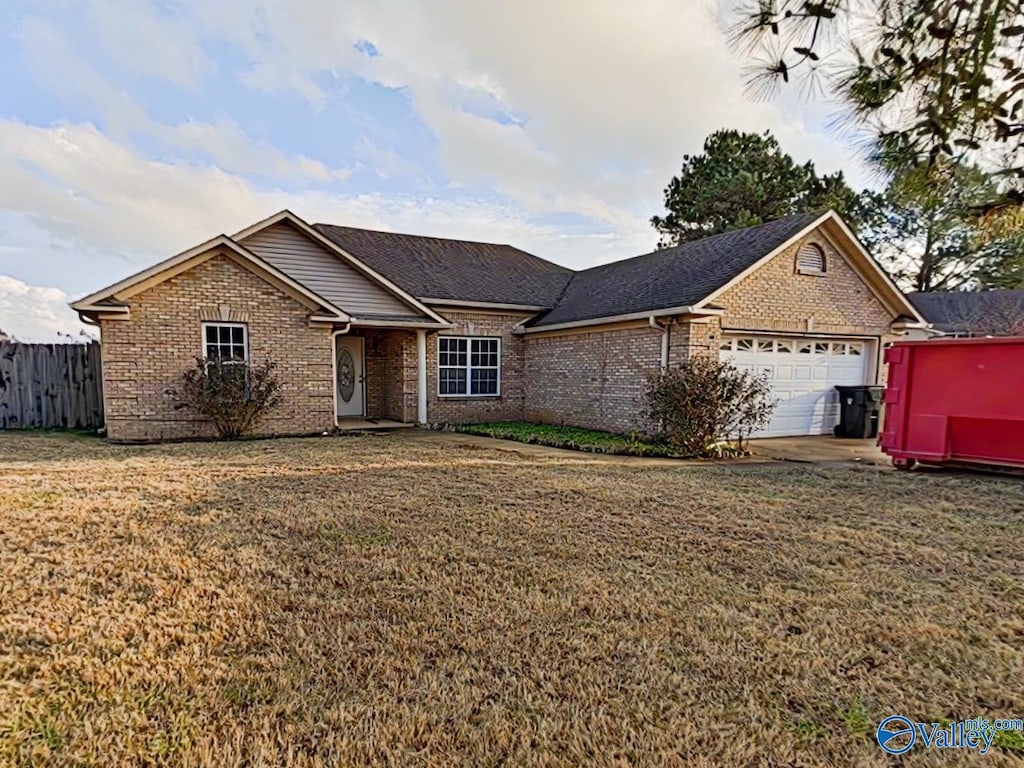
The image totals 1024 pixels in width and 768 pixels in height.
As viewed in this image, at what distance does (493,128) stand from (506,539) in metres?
13.9

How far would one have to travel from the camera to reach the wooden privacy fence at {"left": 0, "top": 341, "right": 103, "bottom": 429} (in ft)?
39.3

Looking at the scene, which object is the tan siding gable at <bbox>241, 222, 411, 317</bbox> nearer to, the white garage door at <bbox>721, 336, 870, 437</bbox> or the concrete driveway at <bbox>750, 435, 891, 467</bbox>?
the white garage door at <bbox>721, 336, 870, 437</bbox>

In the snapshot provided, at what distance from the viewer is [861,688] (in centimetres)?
266

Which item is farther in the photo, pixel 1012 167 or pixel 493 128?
pixel 493 128

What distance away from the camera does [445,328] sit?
13922 millimetres

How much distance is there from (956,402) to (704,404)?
3.68 meters

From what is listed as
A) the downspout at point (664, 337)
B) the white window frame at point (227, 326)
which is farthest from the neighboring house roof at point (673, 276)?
the white window frame at point (227, 326)

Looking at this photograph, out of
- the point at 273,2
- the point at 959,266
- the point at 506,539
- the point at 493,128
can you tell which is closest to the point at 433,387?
the point at 493,128

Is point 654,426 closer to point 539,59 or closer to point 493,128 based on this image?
point 539,59

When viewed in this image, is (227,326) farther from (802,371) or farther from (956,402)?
(956,402)

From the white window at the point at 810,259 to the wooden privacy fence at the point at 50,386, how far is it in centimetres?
1607

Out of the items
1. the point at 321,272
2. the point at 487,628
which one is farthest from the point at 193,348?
the point at 487,628

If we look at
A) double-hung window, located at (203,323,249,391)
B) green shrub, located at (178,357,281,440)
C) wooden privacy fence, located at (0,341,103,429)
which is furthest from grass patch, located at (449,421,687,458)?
wooden privacy fence, located at (0,341,103,429)

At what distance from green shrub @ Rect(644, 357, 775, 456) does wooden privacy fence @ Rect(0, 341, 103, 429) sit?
12452 mm
